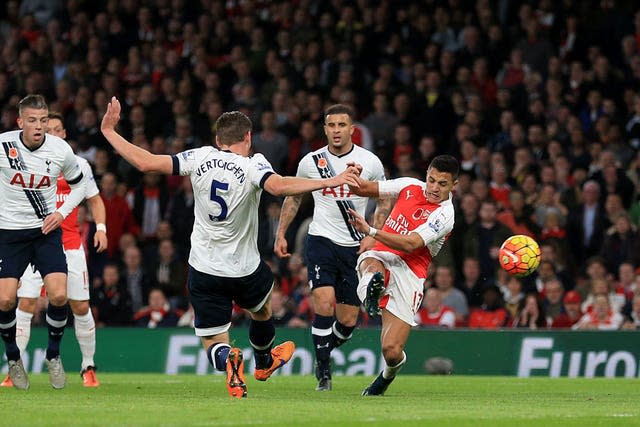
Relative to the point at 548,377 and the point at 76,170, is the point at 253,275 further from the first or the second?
the point at 548,377

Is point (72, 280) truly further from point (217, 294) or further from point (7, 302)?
point (217, 294)

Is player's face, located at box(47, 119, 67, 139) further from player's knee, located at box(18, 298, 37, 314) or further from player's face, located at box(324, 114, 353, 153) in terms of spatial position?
player's face, located at box(324, 114, 353, 153)

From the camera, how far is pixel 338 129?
13.1 m

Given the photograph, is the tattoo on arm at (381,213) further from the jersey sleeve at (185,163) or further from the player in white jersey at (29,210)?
the player in white jersey at (29,210)

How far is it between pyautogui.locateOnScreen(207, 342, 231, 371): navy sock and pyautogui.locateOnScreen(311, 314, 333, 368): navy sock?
1832 millimetres

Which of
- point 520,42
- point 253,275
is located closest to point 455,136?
point 520,42

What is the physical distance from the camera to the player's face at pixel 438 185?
11.8 metres

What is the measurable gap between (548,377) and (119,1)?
1288 cm

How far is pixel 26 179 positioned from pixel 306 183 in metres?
3.05

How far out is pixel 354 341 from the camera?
18328 millimetres

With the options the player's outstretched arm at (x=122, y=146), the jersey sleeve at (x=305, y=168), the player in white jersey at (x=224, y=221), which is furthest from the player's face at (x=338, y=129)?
the player's outstretched arm at (x=122, y=146)

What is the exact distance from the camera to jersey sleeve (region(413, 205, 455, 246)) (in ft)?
38.2

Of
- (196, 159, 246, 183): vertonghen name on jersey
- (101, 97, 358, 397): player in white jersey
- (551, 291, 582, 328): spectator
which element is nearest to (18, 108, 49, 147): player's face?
(101, 97, 358, 397): player in white jersey

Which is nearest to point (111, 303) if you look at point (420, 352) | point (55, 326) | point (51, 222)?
point (420, 352)
